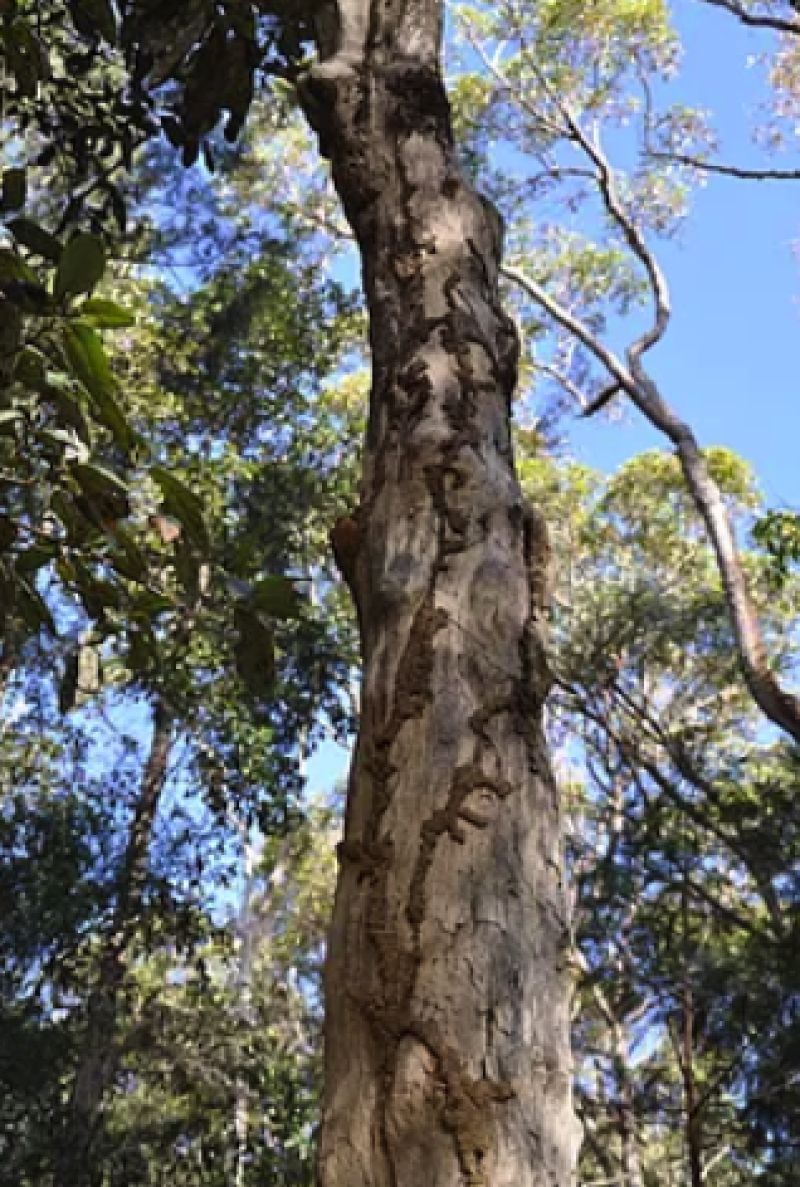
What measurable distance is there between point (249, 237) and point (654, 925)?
5058mm

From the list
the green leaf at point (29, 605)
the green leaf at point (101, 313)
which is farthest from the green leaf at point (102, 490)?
the green leaf at point (29, 605)

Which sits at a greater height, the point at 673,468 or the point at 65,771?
the point at 673,468

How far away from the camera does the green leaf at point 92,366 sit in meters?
1.08

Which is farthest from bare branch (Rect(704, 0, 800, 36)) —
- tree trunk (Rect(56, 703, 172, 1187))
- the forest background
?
tree trunk (Rect(56, 703, 172, 1187))

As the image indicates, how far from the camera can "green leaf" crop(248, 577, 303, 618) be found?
1.28m

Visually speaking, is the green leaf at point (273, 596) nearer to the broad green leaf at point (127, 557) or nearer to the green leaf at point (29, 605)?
the broad green leaf at point (127, 557)

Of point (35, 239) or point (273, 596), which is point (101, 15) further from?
point (273, 596)

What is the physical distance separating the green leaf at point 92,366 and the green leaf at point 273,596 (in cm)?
23

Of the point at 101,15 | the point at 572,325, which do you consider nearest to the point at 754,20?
the point at 572,325

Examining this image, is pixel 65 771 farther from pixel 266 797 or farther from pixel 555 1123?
pixel 555 1123

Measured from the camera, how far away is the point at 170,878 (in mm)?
6223

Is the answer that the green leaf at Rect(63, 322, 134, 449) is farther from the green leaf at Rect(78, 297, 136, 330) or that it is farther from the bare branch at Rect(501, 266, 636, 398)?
the bare branch at Rect(501, 266, 636, 398)

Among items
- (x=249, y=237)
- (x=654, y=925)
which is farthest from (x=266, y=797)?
(x=249, y=237)

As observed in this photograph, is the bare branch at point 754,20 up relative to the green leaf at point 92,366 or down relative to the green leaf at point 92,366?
up
